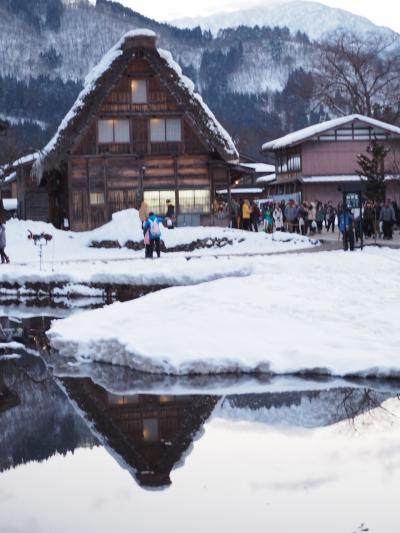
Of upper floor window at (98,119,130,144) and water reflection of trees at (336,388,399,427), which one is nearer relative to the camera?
water reflection of trees at (336,388,399,427)

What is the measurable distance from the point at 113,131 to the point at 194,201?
4.55 metres

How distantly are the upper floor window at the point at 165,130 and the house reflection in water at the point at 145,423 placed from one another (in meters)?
30.0

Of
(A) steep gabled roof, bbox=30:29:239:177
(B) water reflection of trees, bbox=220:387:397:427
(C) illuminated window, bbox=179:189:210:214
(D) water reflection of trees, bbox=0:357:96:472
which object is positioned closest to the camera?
(D) water reflection of trees, bbox=0:357:96:472

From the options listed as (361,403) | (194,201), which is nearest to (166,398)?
(361,403)

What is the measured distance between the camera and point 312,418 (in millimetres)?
11578

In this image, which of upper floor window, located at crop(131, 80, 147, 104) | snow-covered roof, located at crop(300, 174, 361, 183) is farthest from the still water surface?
snow-covered roof, located at crop(300, 174, 361, 183)

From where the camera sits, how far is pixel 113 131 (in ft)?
141

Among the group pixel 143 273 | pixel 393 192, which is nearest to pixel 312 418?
pixel 143 273

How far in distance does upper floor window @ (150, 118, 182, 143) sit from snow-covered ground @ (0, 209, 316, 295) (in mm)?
4917

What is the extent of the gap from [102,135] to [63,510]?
35.5 meters

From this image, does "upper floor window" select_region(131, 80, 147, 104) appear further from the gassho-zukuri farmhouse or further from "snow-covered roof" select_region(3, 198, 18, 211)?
"snow-covered roof" select_region(3, 198, 18, 211)

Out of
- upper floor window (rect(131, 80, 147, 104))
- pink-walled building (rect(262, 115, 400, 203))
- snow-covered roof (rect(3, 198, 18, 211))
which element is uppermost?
upper floor window (rect(131, 80, 147, 104))

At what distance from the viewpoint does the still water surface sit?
8188mm

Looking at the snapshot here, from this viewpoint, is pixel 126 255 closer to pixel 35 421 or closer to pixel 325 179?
pixel 35 421
